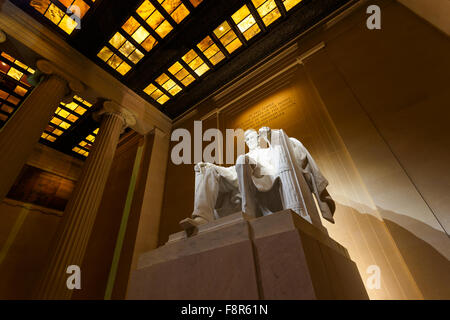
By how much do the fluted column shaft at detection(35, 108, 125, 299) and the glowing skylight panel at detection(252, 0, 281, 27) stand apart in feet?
16.3

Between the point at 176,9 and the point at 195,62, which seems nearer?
the point at 176,9

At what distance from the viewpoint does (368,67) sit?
448 centimetres

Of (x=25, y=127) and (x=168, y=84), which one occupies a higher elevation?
(x=168, y=84)

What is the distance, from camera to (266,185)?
91.2 inches

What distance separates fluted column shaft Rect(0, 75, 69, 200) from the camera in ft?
13.1

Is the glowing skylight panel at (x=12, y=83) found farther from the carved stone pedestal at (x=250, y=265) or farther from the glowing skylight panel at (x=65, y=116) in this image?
the carved stone pedestal at (x=250, y=265)

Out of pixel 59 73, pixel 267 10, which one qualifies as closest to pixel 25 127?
pixel 59 73

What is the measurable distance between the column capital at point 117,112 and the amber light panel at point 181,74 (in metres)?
1.88

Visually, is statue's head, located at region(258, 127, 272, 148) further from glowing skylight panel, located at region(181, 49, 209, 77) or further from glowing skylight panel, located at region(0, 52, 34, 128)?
glowing skylight panel, located at region(0, 52, 34, 128)

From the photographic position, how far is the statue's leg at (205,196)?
2133mm

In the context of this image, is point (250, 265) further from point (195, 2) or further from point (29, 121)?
point (195, 2)

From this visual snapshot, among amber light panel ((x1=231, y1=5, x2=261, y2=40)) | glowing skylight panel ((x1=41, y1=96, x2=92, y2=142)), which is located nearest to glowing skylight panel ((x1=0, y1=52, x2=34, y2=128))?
glowing skylight panel ((x1=41, y1=96, x2=92, y2=142))

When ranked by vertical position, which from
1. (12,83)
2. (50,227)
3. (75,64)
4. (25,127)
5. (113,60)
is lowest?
(50,227)

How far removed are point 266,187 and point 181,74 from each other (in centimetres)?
615
